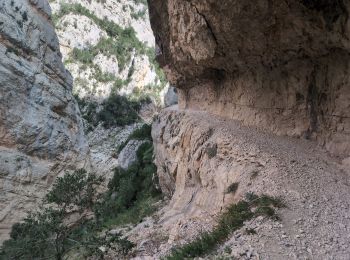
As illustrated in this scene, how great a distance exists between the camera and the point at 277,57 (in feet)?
31.1

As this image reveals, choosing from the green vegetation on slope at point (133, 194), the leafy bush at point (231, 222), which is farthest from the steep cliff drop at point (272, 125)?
the green vegetation on slope at point (133, 194)

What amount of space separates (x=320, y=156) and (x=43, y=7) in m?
27.9

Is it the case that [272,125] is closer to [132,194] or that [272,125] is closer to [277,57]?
[277,57]

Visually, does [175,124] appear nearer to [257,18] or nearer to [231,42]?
[231,42]

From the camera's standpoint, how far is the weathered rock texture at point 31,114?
22.5 m

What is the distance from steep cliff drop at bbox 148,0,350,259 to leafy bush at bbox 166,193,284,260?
256mm

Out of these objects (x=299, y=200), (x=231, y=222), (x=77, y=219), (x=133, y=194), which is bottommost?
(x=77, y=219)

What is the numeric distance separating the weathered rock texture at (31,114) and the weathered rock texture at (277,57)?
14.9m

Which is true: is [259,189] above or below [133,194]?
above

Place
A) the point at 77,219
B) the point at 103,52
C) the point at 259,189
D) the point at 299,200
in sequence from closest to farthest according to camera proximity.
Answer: the point at 299,200
the point at 259,189
the point at 77,219
the point at 103,52

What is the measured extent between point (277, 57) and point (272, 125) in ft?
6.27

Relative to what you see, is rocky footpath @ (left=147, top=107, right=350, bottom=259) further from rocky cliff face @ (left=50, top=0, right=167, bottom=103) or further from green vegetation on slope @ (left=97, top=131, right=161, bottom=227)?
rocky cliff face @ (left=50, top=0, right=167, bottom=103)

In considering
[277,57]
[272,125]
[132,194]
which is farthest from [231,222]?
[132,194]

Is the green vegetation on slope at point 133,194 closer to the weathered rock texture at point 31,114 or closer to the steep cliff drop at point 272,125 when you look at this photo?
the steep cliff drop at point 272,125
